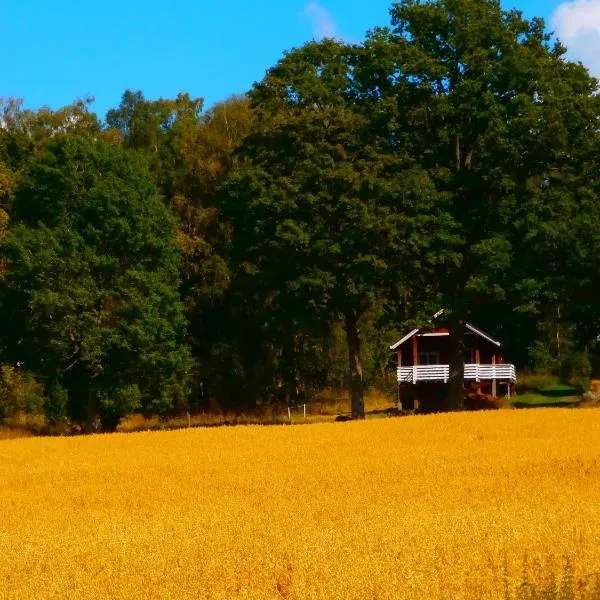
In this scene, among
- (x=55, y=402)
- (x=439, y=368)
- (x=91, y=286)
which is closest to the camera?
(x=91, y=286)

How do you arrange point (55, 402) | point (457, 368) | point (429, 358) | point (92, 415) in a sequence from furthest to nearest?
point (429, 358)
point (92, 415)
point (55, 402)
point (457, 368)

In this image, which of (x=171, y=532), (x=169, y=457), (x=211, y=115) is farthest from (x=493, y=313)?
(x=171, y=532)

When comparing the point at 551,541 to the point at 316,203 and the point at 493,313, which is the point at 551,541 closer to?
the point at 316,203

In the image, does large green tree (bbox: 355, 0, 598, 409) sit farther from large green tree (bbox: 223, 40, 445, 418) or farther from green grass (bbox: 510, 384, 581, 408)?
green grass (bbox: 510, 384, 581, 408)

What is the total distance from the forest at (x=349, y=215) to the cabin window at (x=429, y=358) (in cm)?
1768

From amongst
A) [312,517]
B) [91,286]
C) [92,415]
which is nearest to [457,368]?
[91,286]

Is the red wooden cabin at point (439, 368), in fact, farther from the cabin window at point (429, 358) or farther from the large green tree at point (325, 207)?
the large green tree at point (325, 207)

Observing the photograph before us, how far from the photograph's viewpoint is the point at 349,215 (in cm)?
5172

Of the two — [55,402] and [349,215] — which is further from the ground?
[349,215]

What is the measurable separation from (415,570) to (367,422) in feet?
97.7

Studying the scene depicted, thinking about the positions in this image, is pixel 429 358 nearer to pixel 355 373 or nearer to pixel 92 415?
pixel 355 373

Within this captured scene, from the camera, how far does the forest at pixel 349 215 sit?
170 feet

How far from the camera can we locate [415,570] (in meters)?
14.3

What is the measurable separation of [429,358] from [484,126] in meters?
29.1
